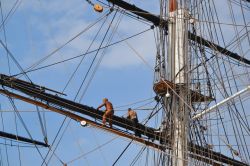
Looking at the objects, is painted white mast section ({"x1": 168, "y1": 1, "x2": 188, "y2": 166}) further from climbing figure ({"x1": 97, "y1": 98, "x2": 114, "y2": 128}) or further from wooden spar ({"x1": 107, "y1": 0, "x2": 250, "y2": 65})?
climbing figure ({"x1": 97, "y1": 98, "x2": 114, "y2": 128})

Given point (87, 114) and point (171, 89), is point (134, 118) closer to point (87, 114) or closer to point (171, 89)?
point (171, 89)

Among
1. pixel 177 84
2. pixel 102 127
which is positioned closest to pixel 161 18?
pixel 177 84

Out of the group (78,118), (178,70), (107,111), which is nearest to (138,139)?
(107,111)

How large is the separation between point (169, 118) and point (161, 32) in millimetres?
3237

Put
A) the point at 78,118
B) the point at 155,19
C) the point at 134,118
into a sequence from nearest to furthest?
1. the point at 78,118
2. the point at 134,118
3. the point at 155,19

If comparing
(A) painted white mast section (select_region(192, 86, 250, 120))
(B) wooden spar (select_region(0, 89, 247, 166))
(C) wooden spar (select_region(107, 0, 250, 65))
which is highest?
(C) wooden spar (select_region(107, 0, 250, 65))

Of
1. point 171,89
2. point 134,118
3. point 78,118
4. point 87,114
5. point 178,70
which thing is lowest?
point 78,118

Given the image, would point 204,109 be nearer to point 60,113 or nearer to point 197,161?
point 197,161

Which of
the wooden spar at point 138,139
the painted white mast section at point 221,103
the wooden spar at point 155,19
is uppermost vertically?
the wooden spar at point 155,19

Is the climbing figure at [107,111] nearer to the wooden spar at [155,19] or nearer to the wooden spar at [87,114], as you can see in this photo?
the wooden spar at [87,114]

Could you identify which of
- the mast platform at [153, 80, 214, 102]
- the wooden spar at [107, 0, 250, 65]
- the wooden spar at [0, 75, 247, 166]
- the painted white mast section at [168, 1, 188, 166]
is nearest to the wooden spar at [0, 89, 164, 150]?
the wooden spar at [0, 75, 247, 166]

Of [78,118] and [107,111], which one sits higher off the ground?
[107,111]

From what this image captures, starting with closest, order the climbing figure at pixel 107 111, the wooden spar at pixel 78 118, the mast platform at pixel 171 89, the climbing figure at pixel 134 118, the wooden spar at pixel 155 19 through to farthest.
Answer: the wooden spar at pixel 78 118, the climbing figure at pixel 107 111, the climbing figure at pixel 134 118, the mast platform at pixel 171 89, the wooden spar at pixel 155 19

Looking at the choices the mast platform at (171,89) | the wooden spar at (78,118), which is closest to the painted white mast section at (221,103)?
the mast platform at (171,89)
